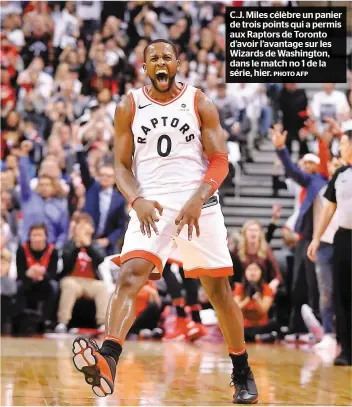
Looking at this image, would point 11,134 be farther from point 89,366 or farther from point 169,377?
point 89,366

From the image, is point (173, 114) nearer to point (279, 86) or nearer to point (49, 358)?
point (49, 358)

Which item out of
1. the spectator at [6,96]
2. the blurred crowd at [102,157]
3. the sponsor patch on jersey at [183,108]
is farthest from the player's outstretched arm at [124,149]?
the spectator at [6,96]

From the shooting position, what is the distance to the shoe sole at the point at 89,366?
4.61m

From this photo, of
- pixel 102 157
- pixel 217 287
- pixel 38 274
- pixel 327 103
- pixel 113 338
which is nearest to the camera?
pixel 113 338

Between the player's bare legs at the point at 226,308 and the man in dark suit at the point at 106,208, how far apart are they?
5.52m

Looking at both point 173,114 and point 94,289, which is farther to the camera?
point 94,289

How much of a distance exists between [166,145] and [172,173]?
157 millimetres

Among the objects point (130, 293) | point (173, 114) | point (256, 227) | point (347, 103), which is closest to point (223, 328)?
point (130, 293)

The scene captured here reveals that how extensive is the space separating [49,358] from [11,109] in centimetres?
Result: 579

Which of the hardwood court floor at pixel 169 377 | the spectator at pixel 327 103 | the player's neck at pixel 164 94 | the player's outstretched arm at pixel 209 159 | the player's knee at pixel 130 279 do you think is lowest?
the hardwood court floor at pixel 169 377

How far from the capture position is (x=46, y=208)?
11.4 metres

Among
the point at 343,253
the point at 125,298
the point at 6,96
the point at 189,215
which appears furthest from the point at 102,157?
the point at 125,298

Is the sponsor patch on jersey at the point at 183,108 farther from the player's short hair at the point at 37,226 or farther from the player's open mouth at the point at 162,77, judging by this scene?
the player's short hair at the point at 37,226

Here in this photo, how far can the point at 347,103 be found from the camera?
1189 cm
